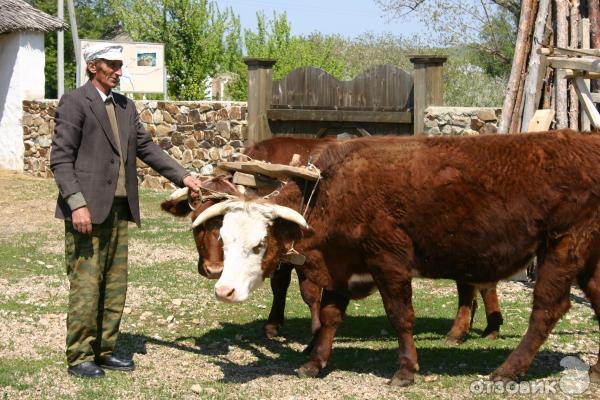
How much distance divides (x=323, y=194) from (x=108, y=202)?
1.60 meters

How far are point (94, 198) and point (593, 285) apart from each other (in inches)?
148

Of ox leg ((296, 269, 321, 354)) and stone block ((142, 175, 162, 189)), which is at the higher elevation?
stone block ((142, 175, 162, 189))

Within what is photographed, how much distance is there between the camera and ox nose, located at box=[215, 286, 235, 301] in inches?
259

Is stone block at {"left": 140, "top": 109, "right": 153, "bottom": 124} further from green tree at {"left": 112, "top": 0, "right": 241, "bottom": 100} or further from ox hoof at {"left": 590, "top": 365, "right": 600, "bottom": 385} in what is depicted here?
ox hoof at {"left": 590, "top": 365, "right": 600, "bottom": 385}

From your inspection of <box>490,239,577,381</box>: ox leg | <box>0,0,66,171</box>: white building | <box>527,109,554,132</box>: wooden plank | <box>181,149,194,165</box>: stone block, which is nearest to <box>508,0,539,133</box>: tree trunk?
<box>527,109,554,132</box>: wooden plank

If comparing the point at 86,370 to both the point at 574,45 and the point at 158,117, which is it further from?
the point at 158,117

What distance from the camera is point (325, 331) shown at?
24.5 ft

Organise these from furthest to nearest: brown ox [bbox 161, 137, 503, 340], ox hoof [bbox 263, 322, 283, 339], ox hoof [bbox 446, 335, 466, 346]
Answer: ox hoof [bbox 263, 322, 283, 339], ox hoof [bbox 446, 335, 466, 346], brown ox [bbox 161, 137, 503, 340]

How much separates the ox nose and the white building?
1759cm

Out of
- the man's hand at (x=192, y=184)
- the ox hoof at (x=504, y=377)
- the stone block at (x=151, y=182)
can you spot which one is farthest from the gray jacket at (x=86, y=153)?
the stone block at (x=151, y=182)

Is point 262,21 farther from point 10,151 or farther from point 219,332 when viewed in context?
point 219,332

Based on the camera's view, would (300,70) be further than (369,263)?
Yes

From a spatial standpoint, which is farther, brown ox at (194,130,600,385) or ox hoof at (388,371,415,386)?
ox hoof at (388,371,415,386)

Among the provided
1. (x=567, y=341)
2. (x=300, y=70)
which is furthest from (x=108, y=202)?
(x=300, y=70)
